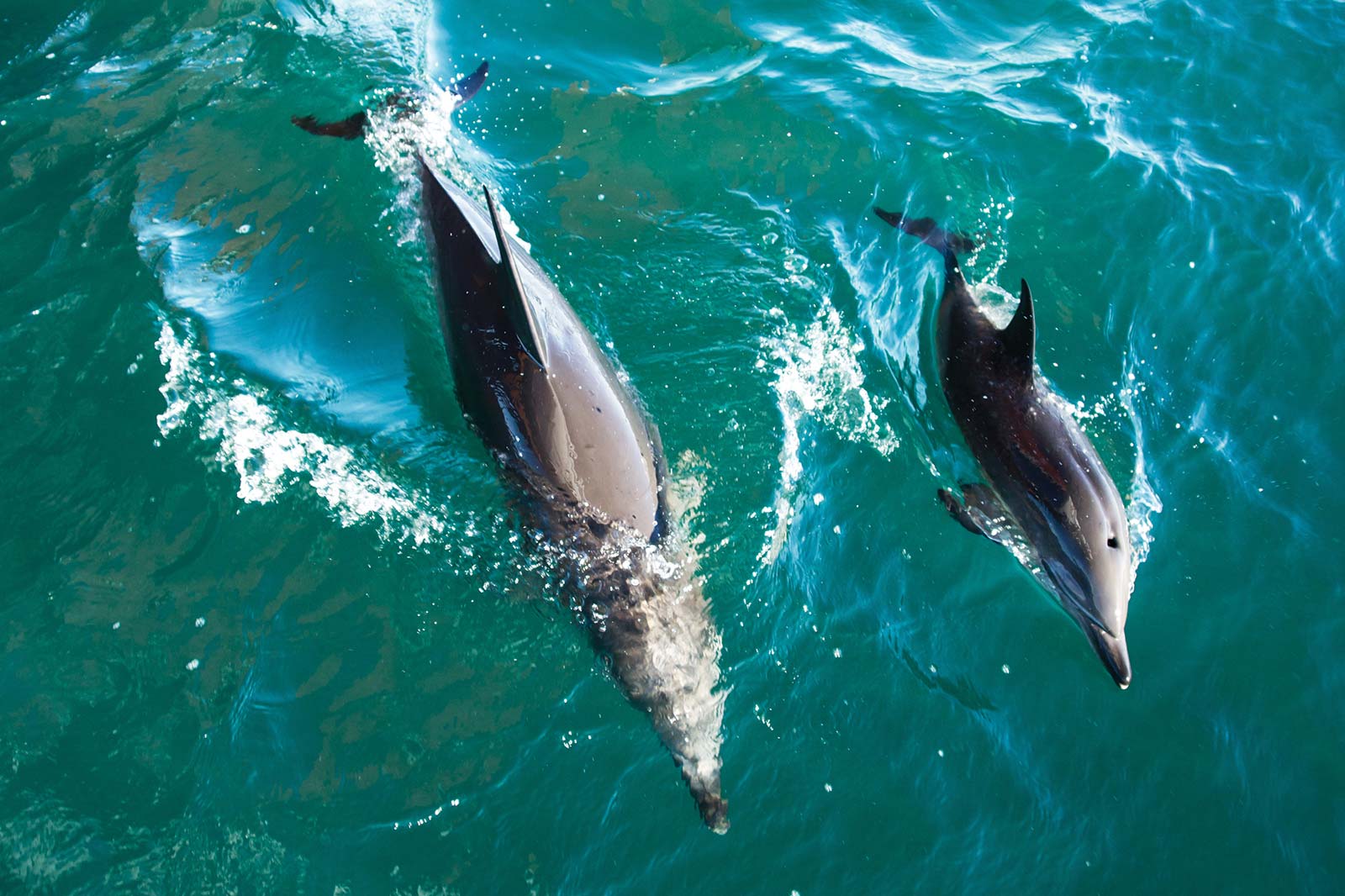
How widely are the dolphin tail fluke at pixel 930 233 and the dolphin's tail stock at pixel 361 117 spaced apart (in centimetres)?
418

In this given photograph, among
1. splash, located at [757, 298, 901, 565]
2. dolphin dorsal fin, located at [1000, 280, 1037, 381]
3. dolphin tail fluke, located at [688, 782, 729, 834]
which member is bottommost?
dolphin tail fluke, located at [688, 782, 729, 834]

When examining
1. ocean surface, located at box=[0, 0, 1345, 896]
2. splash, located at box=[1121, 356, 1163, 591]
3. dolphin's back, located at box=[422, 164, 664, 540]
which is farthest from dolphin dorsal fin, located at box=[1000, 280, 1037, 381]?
dolphin's back, located at box=[422, 164, 664, 540]

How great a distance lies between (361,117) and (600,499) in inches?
204

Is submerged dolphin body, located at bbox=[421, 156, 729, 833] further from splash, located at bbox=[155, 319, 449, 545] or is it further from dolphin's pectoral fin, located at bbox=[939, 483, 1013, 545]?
dolphin's pectoral fin, located at bbox=[939, 483, 1013, 545]

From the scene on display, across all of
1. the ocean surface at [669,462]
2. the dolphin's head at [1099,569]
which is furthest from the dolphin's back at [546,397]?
the dolphin's head at [1099,569]

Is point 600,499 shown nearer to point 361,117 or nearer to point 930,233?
point 930,233

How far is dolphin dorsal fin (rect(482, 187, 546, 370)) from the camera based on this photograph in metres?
5.68

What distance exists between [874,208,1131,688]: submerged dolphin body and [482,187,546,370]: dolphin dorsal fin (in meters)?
2.98

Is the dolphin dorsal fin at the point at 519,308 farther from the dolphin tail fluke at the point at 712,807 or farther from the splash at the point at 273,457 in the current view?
the dolphin tail fluke at the point at 712,807

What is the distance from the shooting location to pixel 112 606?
5.96m

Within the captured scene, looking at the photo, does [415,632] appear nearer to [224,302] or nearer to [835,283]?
[224,302]

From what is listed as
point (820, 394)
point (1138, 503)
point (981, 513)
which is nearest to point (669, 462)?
point (820, 394)

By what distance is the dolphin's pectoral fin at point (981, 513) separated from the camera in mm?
6383

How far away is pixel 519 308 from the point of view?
230 inches
